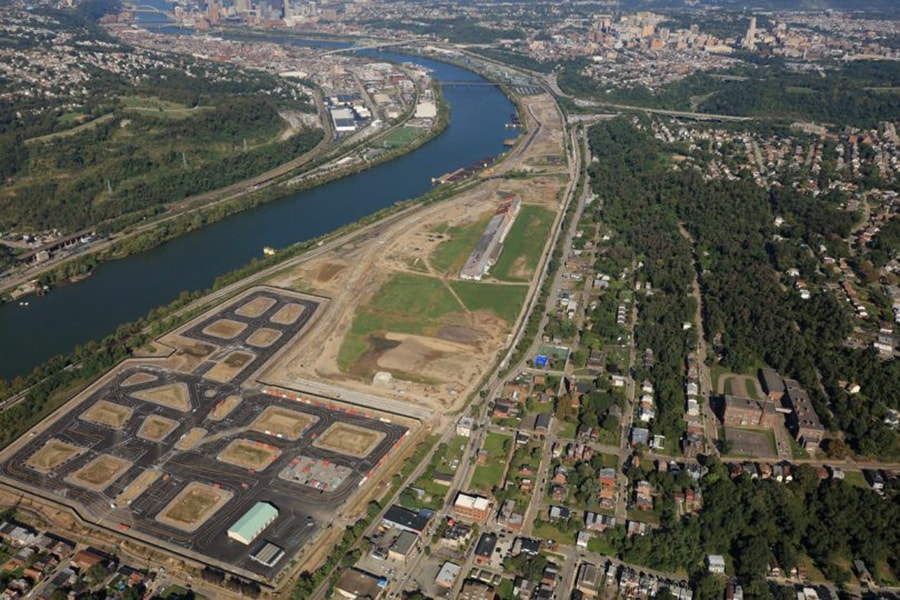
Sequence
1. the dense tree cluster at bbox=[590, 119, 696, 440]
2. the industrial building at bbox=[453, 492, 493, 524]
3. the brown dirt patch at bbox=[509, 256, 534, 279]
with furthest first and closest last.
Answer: the brown dirt patch at bbox=[509, 256, 534, 279], the dense tree cluster at bbox=[590, 119, 696, 440], the industrial building at bbox=[453, 492, 493, 524]

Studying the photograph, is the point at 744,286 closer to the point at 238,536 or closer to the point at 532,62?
the point at 238,536

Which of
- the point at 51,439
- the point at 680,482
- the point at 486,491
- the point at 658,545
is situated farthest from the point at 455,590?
the point at 51,439

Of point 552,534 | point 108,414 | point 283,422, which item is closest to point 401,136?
point 283,422

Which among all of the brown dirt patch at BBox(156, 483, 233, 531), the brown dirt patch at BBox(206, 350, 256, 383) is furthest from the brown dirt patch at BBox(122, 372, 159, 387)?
the brown dirt patch at BBox(156, 483, 233, 531)

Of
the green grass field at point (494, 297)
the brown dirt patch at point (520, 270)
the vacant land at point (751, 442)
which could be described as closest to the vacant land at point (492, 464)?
the vacant land at point (751, 442)

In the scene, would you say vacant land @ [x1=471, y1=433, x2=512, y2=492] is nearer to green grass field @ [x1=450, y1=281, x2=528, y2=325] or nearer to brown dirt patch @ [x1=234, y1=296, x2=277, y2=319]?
green grass field @ [x1=450, y1=281, x2=528, y2=325]

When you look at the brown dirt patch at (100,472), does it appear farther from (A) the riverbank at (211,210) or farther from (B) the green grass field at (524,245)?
(B) the green grass field at (524,245)

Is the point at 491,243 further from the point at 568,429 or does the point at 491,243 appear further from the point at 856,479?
the point at 856,479
